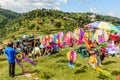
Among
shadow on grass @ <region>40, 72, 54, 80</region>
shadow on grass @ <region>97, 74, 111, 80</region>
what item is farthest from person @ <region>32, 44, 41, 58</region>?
shadow on grass @ <region>97, 74, 111, 80</region>

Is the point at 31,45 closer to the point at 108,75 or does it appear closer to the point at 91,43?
the point at 91,43

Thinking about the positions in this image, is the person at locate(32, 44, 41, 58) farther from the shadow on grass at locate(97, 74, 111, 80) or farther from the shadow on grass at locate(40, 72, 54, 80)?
the shadow on grass at locate(97, 74, 111, 80)

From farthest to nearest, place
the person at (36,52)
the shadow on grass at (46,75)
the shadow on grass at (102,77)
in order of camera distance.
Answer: the person at (36,52) < the shadow on grass at (46,75) < the shadow on grass at (102,77)

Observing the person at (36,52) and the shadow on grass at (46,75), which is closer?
the shadow on grass at (46,75)

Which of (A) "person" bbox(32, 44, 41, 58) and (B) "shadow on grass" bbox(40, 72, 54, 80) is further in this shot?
(A) "person" bbox(32, 44, 41, 58)

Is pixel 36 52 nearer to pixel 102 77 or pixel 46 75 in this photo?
pixel 46 75

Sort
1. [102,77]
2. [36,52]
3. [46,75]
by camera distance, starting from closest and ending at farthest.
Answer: [102,77], [46,75], [36,52]

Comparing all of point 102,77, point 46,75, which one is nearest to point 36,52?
point 46,75

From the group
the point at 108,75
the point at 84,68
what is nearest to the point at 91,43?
the point at 84,68

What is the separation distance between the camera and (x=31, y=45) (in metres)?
34.3

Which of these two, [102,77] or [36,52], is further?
[36,52]

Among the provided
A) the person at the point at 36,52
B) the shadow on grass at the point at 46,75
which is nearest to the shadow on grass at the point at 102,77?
the shadow on grass at the point at 46,75

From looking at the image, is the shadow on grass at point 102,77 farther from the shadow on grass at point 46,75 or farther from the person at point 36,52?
the person at point 36,52

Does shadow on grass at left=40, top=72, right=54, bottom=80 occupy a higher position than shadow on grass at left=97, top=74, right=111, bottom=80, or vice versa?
shadow on grass at left=97, top=74, right=111, bottom=80
